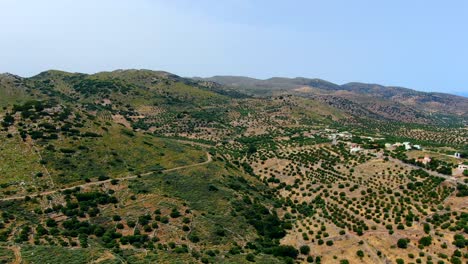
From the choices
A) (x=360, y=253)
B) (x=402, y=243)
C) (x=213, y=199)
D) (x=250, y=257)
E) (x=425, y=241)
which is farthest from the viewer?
(x=213, y=199)

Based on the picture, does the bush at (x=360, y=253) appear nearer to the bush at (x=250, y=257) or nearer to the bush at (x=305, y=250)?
the bush at (x=305, y=250)

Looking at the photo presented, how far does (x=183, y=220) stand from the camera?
2616 inches

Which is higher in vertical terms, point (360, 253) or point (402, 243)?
point (402, 243)

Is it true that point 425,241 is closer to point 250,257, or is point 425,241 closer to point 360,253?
point 360,253

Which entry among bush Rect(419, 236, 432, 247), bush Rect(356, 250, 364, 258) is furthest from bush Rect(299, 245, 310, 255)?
bush Rect(419, 236, 432, 247)

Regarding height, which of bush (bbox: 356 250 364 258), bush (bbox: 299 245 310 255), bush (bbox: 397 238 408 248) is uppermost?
bush (bbox: 397 238 408 248)

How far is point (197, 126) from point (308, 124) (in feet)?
180

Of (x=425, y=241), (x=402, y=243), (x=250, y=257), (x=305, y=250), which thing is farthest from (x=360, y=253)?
(x=250, y=257)

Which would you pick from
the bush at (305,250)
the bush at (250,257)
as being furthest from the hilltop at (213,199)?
the bush at (250,257)

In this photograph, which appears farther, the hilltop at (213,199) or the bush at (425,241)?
the bush at (425,241)

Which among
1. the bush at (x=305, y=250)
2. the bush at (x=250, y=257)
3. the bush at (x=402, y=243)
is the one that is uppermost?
the bush at (x=402, y=243)

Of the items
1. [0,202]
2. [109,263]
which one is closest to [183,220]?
[109,263]

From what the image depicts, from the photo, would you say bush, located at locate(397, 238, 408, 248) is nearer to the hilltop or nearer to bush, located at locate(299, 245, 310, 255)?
the hilltop

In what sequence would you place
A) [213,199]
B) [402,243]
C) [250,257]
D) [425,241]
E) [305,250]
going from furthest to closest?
1. [213,199]
2. [305,250]
3. [402,243]
4. [425,241]
5. [250,257]
